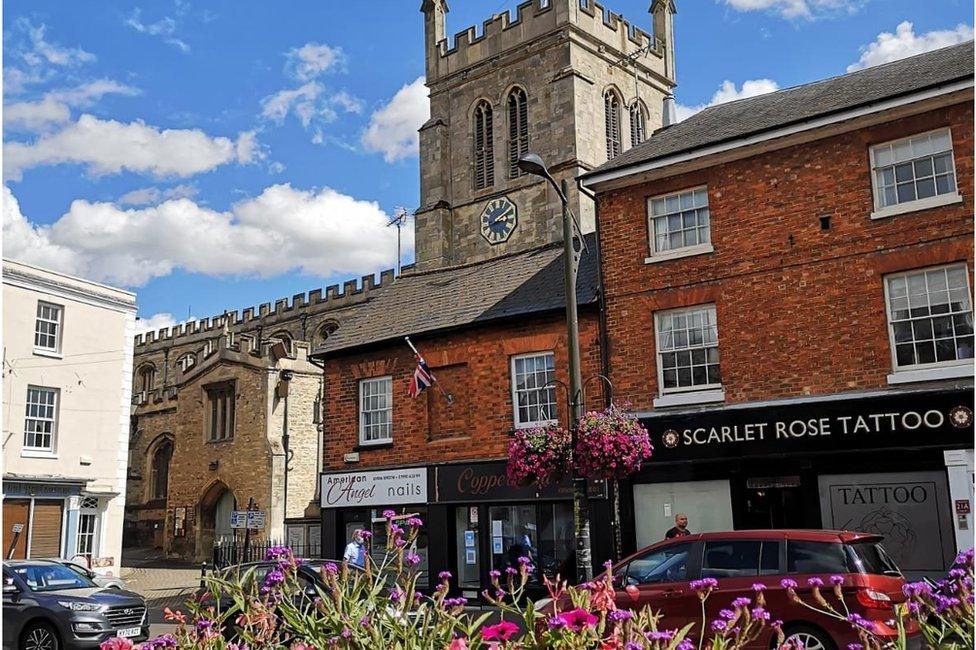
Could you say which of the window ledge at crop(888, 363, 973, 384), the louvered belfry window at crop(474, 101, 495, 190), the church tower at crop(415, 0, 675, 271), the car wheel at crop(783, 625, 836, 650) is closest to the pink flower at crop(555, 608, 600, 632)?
the car wheel at crop(783, 625, 836, 650)

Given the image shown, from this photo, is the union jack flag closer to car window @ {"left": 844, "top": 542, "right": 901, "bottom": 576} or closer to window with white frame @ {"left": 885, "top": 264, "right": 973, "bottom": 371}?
window with white frame @ {"left": 885, "top": 264, "right": 973, "bottom": 371}

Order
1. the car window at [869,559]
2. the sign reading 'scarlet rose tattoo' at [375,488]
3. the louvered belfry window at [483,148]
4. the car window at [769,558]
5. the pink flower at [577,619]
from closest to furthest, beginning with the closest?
1. the pink flower at [577,619]
2. the car window at [869,559]
3. the car window at [769,558]
4. the sign reading 'scarlet rose tattoo' at [375,488]
5. the louvered belfry window at [483,148]

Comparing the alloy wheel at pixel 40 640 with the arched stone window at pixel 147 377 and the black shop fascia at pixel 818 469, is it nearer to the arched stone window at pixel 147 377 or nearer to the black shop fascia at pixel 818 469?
the black shop fascia at pixel 818 469

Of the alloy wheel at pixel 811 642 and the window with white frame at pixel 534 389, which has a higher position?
the window with white frame at pixel 534 389

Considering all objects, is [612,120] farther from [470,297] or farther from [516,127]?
[470,297]

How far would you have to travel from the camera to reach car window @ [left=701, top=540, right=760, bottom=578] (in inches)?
395

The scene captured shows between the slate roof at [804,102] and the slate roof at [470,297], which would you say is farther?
the slate roof at [470,297]

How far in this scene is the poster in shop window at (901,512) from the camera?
563 inches

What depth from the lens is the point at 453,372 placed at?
2008 centimetres

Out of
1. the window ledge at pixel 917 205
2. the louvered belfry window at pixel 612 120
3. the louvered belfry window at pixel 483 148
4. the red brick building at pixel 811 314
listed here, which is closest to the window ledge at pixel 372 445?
the red brick building at pixel 811 314

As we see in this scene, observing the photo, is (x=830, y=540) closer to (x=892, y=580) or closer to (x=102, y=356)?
(x=892, y=580)

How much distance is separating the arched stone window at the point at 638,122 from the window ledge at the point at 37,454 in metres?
31.9

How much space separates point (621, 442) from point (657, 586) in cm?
381

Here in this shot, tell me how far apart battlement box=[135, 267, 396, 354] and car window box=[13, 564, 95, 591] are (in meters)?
33.0
